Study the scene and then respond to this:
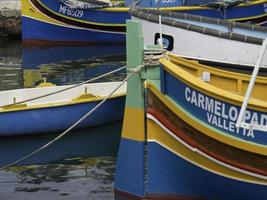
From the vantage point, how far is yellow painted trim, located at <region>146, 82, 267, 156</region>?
19.3 ft

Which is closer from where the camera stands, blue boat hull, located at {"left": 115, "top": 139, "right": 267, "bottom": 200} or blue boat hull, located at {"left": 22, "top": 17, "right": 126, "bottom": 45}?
blue boat hull, located at {"left": 115, "top": 139, "right": 267, "bottom": 200}

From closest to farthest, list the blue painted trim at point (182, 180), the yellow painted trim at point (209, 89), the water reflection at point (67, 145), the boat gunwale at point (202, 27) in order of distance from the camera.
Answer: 1. the yellow painted trim at point (209, 89)
2. the blue painted trim at point (182, 180)
3. the boat gunwale at point (202, 27)
4. the water reflection at point (67, 145)

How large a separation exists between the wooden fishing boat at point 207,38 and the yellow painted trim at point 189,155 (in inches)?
65.6

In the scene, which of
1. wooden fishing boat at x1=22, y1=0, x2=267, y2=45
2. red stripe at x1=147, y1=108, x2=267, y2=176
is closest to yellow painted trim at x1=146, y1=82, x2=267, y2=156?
red stripe at x1=147, y1=108, x2=267, y2=176

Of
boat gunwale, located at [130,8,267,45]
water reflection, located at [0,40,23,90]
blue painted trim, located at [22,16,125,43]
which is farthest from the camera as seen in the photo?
blue painted trim, located at [22,16,125,43]

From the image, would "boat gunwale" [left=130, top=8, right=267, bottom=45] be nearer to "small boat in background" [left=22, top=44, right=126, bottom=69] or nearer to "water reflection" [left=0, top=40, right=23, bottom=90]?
"water reflection" [left=0, top=40, right=23, bottom=90]

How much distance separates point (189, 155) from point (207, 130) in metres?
0.46

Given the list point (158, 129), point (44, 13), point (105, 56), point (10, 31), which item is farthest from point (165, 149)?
point (10, 31)

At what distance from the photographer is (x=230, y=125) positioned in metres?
5.93

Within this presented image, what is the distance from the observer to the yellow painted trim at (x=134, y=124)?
21.7 ft

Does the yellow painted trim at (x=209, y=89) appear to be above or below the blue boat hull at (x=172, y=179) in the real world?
above

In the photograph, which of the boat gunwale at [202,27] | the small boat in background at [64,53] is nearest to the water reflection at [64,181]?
the boat gunwale at [202,27]

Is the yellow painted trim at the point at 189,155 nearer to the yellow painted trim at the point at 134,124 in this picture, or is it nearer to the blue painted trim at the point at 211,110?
the yellow painted trim at the point at 134,124

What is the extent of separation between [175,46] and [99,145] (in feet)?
6.33
